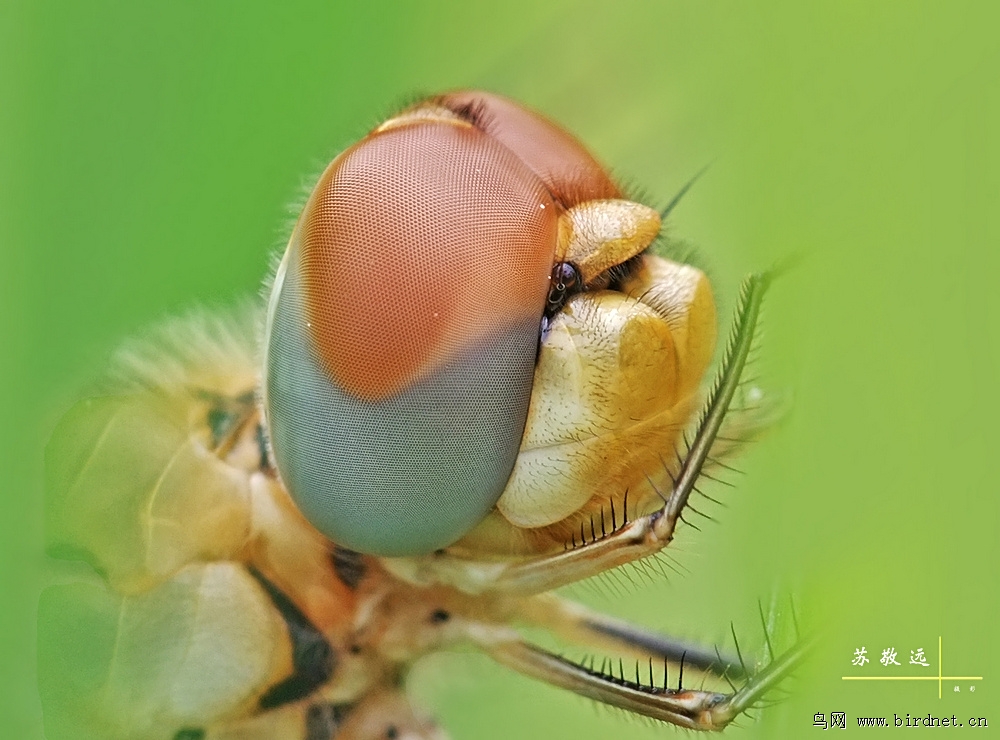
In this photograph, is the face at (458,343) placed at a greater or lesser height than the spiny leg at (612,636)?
greater

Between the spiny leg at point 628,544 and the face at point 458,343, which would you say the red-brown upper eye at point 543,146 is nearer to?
the face at point 458,343

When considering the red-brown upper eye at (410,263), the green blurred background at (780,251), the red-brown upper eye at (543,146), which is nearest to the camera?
the red-brown upper eye at (410,263)

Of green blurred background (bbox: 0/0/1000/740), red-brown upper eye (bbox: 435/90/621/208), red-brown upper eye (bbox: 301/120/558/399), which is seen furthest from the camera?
green blurred background (bbox: 0/0/1000/740)

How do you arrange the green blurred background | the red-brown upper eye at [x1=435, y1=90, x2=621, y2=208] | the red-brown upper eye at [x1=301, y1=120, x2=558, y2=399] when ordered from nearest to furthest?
the red-brown upper eye at [x1=301, y1=120, x2=558, y2=399]
the red-brown upper eye at [x1=435, y1=90, x2=621, y2=208]
the green blurred background

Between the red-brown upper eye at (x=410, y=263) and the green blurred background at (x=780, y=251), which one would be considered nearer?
the red-brown upper eye at (x=410, y=263)

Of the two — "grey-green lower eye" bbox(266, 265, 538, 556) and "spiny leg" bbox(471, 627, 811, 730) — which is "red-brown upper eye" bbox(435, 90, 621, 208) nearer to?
"grey-green lower eye" bbox(266, 265, 538, 556)

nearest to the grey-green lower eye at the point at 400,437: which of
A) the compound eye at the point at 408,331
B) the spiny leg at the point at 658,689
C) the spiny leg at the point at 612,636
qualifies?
the compound eye at the point at 408,331

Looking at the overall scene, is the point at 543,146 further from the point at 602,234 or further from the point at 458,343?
the point at 458,343

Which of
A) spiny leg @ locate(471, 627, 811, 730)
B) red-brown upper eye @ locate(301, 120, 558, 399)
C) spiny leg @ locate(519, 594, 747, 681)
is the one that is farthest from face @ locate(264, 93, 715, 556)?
spiny leg @ locate(519, 594, 747, 681)
